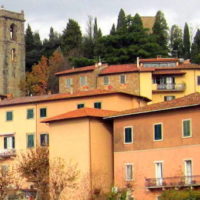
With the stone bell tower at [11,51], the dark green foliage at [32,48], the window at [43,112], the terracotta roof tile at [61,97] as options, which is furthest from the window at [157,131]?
the dark green foliage at [32,48]

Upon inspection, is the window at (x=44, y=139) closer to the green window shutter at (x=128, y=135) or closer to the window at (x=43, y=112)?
the window at (x=43, y=112)

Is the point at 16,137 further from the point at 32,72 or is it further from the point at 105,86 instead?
the point at 32,72

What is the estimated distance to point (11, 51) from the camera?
119m

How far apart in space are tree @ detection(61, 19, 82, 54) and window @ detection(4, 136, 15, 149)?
47541 mm

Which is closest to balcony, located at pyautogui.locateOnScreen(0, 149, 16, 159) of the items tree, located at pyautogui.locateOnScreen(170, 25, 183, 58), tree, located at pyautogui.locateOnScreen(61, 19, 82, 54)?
tree, located at pyautogui.locateOnScreen(170, 25, 183, 58)

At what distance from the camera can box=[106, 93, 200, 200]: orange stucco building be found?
202ft

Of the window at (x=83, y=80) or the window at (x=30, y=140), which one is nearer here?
the window at (x=30, y=140)

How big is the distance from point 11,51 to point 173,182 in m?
60.1

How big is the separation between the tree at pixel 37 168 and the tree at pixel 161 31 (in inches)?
1777

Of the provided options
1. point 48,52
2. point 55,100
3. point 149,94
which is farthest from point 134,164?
point 48,52

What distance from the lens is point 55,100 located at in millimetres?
80875

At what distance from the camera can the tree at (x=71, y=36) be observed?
12938cm

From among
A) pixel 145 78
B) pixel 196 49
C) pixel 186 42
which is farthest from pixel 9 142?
pixel 186 42

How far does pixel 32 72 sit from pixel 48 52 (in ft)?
42.0
